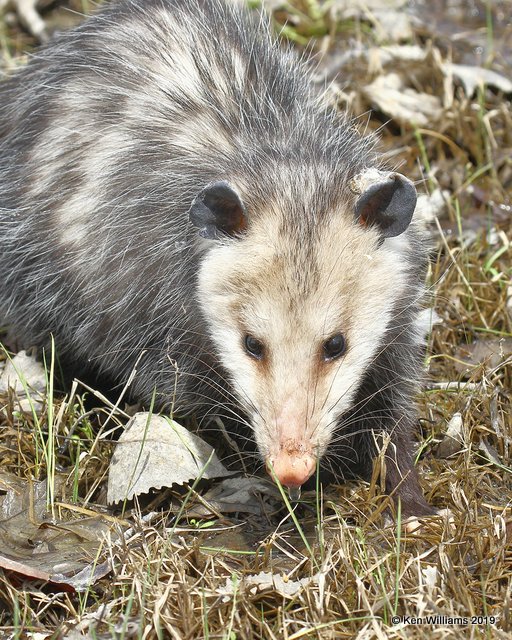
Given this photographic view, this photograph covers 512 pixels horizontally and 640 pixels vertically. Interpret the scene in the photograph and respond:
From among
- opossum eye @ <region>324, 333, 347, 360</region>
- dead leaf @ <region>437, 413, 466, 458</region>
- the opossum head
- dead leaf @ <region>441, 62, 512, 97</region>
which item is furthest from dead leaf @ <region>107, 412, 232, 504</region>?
dead leaf @ <region>441, 62, 512, 97</region>

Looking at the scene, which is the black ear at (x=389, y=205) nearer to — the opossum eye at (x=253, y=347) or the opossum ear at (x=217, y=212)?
the opossum ear at (x=217, y=212)

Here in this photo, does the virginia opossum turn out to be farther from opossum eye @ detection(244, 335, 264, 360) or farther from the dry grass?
the dry grass

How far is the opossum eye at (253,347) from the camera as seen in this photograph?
2646 mm

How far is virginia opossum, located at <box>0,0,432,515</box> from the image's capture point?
2.64 m

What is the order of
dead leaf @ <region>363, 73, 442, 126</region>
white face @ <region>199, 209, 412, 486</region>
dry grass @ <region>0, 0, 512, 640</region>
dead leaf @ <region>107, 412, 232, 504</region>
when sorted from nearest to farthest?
dry grass @ <region>0, 0, 512, 640</region>, white face @ <region>199, 209, 412, 486</region>, dead leaf @ <region>107, 412, 232, 504</region>, dead leaf @ <region>363, 73, 442, 126</region>

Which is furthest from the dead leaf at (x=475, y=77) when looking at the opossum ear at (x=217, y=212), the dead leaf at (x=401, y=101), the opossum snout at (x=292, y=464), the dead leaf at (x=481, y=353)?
the opossum snout at (x=292, y=464)

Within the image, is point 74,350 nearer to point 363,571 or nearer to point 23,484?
point 23,484

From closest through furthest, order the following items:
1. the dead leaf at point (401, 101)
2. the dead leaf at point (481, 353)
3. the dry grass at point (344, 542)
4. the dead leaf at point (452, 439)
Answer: the dry grass at point (344, 542), the dead leaf at point (452, 439), the dead leaf at point (481, 353), the dead leaf at point (401, 101)

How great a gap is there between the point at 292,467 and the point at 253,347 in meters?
0.38

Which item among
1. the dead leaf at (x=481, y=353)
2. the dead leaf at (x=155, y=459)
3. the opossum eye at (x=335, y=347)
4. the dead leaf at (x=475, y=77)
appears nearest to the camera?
the opossum eye at (x=335, y=347)

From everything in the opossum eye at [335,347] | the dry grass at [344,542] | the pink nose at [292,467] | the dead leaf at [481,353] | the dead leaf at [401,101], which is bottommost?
the dead leaf at [481,353]

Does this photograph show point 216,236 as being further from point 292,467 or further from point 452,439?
point 452,439

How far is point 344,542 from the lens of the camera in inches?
103

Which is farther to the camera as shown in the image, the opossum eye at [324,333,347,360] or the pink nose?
the opossum eye at [324,333,347,360]
